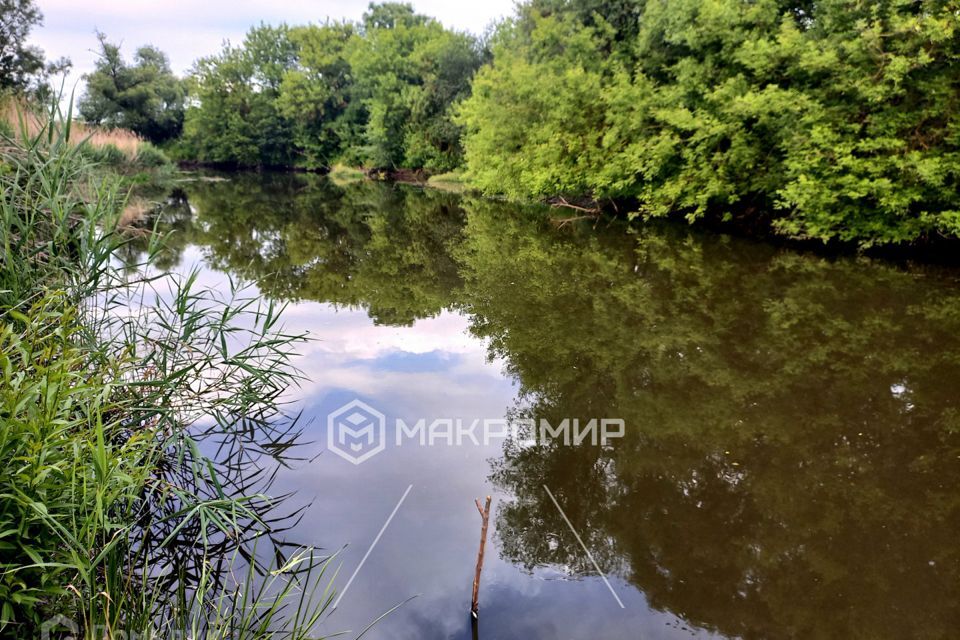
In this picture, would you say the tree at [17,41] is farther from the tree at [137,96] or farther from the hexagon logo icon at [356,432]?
the hexagon logo icon at [356,432]

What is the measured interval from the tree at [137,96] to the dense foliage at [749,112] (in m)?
39.9

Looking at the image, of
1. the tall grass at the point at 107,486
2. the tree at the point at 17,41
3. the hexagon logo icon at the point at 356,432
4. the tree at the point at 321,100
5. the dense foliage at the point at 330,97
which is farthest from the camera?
the tree at the point at 321,100

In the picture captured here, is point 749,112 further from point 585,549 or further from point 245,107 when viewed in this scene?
point 245,107

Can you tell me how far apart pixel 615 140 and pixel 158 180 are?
87.1ft

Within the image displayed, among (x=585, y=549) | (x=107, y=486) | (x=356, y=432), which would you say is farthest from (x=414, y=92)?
(x=107, y=486)

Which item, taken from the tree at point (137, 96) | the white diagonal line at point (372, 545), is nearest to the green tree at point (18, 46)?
the tree at point (137, 96)

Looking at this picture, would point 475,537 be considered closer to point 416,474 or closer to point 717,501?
point 416,474

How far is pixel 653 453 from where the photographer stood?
5.49 metres

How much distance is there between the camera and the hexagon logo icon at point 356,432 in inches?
221

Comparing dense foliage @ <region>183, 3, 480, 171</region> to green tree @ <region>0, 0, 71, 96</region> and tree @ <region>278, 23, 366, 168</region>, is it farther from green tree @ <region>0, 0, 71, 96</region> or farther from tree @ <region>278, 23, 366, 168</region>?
green tree @ <region>0, 0, 71, 96</region>

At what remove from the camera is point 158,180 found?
3234 centimetres

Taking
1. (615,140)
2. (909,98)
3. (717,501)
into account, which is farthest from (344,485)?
(615,140)

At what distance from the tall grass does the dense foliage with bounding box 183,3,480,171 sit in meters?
36.2

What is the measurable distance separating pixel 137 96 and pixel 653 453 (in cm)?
5865
